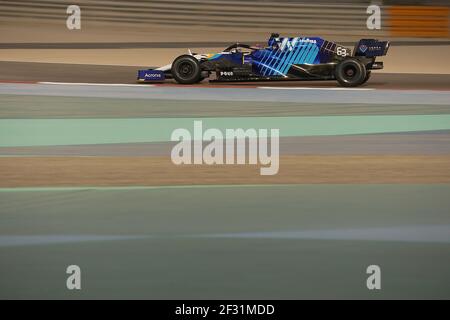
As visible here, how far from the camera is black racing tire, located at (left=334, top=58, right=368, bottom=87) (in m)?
14.9

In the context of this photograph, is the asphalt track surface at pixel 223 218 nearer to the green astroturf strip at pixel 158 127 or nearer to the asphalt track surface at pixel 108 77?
the green astroturf strip at pixel 158 127

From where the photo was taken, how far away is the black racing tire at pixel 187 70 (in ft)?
50.0

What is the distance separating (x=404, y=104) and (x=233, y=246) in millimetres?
8297

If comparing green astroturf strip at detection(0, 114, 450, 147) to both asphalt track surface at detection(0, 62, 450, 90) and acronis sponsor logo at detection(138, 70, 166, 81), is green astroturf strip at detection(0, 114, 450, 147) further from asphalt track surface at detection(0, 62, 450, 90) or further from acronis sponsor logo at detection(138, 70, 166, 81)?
asphalt track surface at detection(0, 62, 450, 90)

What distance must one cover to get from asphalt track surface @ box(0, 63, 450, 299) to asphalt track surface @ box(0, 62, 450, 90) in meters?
3.40

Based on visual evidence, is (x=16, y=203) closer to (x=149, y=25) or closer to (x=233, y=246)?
(x=233, y=246)

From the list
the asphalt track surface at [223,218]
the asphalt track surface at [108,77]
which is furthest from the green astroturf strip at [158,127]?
the asphalt track surface at [108,77]

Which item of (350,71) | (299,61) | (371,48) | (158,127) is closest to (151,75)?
(299,61)

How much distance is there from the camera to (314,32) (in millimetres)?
23672

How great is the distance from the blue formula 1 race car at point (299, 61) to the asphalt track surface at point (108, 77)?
565 mm

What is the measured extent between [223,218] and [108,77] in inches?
418

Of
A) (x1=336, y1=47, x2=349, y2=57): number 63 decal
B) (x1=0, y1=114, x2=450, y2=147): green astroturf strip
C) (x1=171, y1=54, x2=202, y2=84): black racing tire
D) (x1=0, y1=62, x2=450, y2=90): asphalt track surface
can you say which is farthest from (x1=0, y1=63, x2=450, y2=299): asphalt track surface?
(x1=0, y1=62, x2=450, y2=90): asphalt track surface

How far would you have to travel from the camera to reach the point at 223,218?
6.22 meters

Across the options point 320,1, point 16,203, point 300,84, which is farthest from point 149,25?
point 16,203
